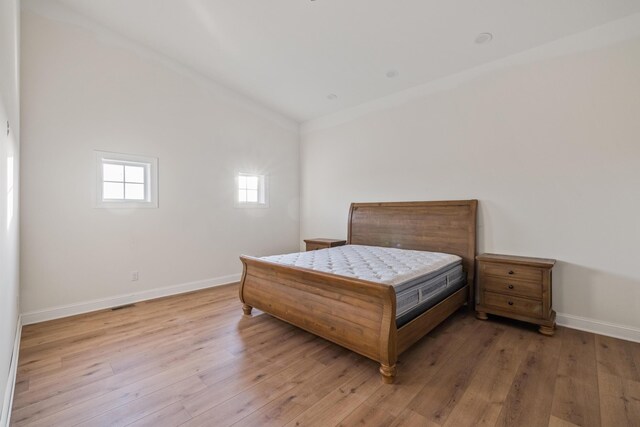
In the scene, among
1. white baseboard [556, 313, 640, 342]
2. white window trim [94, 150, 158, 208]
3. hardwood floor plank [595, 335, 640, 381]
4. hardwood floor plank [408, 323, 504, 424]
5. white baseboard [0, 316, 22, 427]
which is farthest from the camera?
white window trim [94, 150, 158, 208]

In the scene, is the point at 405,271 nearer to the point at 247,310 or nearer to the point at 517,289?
the point at 517,289

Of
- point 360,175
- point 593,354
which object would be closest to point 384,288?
point 593,354

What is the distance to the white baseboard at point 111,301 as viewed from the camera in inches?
115

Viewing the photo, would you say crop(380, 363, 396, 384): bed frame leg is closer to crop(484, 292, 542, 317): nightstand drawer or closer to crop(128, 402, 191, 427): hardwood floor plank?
crop(128, 402, 191, 427): hardwood floor plank

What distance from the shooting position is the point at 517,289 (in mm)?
2781

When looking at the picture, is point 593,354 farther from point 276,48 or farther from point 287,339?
point 276,48

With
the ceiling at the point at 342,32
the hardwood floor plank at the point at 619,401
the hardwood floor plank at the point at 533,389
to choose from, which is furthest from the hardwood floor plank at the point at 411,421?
the ceiling at the point at 342,32

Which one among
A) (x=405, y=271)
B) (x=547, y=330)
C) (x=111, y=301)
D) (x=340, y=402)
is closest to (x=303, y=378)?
(x=340, y=402)

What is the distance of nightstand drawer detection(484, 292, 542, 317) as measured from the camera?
2.68 metres

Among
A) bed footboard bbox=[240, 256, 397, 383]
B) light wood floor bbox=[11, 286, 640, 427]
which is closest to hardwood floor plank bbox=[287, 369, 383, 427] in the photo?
light wood floor bbox=[11, 286, 640, 427]

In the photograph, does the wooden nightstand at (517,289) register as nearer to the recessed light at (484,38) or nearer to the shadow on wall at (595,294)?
the shadow on wall at (595,294)

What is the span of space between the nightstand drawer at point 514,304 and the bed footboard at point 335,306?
1.65 meters

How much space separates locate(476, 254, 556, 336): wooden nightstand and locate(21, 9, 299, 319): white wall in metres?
3.59

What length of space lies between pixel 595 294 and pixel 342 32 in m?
3.77
